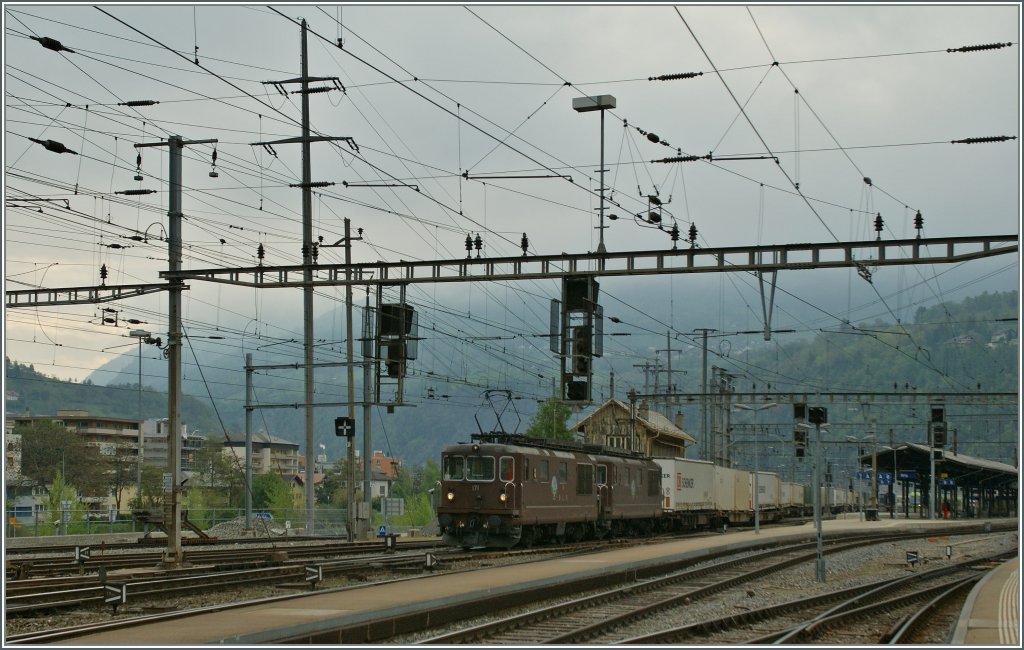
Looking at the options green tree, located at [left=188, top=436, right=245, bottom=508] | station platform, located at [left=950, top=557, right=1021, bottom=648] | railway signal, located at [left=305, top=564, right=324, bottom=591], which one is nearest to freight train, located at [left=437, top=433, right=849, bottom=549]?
railway signal, located at [left=305, top=564, right=324, bottom=591]

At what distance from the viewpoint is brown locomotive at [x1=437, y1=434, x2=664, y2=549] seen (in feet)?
110

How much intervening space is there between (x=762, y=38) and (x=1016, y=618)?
10.9 m

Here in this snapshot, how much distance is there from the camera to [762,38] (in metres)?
20.8

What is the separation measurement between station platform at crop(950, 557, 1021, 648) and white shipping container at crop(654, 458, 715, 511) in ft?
85.1

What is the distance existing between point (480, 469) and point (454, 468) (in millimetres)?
1166

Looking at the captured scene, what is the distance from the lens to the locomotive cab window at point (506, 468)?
33.3m

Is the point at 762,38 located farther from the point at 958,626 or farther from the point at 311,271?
the point at 311,271

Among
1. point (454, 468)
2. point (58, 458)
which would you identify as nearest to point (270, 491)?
point (58, 458)

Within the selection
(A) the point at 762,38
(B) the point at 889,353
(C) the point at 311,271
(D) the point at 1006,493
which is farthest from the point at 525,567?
(B) the point at 889,353

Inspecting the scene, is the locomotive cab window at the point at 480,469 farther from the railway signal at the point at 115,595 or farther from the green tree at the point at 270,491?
the green tree at the point at 270,491

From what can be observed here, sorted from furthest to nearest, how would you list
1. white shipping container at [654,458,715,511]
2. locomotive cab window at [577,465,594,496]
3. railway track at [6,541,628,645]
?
white shipping container at [654,458,715,511], locomotive cab window at [577,465,594,496], railway track at [6,541,628,645]

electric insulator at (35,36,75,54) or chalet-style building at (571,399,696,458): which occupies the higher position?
electric insulator at (35,36,75,54)

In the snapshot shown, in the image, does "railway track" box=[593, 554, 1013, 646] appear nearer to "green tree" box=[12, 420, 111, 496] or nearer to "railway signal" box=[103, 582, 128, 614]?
"railway signal" box=[103, 582, 128, 614]

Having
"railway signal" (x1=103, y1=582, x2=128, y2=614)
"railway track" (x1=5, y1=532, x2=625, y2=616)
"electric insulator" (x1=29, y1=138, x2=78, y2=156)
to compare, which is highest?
"electric insulator" (x1=29, y1=138, x2=78, y2=156)
